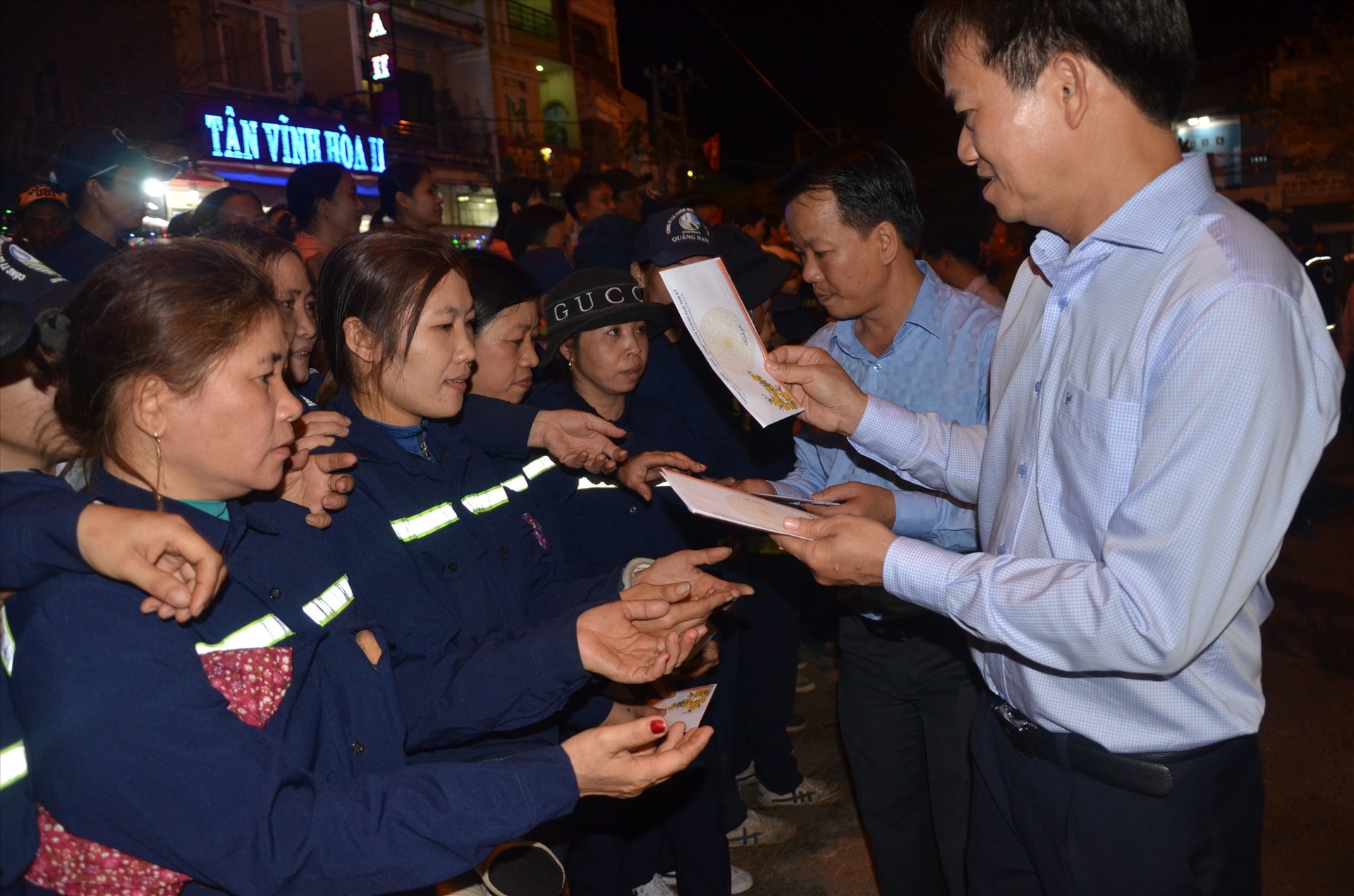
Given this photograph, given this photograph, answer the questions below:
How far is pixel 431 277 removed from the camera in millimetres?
2654

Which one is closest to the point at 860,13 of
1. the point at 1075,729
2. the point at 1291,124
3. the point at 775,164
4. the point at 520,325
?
the point at 1291,124

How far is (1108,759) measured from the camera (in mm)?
1910

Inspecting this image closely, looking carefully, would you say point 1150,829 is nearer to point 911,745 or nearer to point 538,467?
point 911,745

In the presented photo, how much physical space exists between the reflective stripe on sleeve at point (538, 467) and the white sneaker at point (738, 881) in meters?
1.85

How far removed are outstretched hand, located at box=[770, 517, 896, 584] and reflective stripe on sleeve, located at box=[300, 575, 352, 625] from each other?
100cm

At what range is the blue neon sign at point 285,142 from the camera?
1891 centimetres

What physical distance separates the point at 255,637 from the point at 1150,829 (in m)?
1.82

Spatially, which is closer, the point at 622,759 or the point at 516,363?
the point at 622,759

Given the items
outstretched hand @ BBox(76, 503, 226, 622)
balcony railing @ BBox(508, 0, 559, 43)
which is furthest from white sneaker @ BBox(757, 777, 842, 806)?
balcony railing @ BBox(508, 0, 559, 43)

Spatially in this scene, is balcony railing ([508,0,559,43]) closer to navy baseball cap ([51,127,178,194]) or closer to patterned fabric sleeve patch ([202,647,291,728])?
navy baseball cap ([51,127,178,194])

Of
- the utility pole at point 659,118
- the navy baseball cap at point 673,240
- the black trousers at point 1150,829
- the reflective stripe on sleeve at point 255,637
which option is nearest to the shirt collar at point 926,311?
the navy baseball cap at point 673,240

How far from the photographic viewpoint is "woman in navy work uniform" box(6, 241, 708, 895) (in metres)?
1.47

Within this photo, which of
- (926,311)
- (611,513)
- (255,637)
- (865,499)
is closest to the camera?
(255,637)

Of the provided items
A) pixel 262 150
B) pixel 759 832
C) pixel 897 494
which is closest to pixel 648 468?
pixel 897 494
